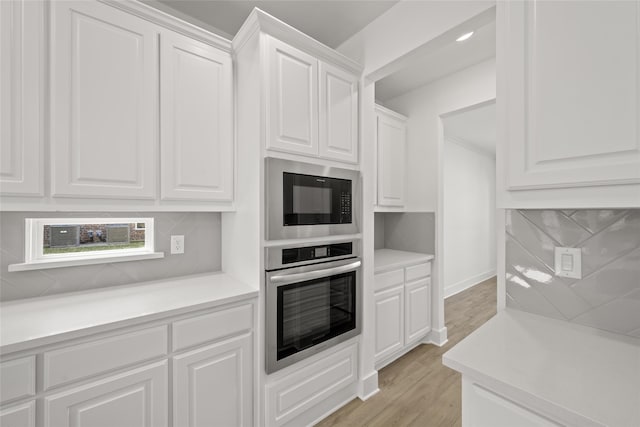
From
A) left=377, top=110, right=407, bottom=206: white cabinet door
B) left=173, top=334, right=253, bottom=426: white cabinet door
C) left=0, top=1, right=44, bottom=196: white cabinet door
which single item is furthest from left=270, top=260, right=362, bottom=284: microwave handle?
left=0, top=1, right=44, bottom=196: white cabinet door

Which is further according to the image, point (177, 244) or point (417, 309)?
point (417, 309)

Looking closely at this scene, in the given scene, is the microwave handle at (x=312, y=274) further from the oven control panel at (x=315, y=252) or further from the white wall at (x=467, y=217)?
the white wall at (x=467, y=217)

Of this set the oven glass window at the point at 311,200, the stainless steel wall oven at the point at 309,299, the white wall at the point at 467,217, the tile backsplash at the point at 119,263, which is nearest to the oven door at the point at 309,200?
the oven glass window at the point at 311,200

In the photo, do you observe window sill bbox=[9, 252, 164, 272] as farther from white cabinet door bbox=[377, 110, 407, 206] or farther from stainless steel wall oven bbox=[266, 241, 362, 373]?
white cabinet door bbox=[377, 110, 407, 206]

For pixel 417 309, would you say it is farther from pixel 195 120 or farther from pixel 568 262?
pixel 195 120

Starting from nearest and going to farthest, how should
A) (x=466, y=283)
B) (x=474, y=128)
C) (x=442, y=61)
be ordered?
1. (x=442, y=61)
2. (x=474, y=128)
3. (x=466, y=283)

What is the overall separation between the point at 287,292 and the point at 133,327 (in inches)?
29.5

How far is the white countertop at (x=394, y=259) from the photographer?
2285mm

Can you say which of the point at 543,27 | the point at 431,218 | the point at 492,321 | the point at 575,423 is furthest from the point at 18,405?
the point at 431,218

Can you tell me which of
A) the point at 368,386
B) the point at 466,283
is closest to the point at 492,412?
the point at 368,386

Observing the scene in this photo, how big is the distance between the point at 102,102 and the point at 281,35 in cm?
102

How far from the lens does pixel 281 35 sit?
157cm

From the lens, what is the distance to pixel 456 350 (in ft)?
2.96

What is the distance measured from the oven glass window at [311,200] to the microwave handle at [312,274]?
0.37 meters
